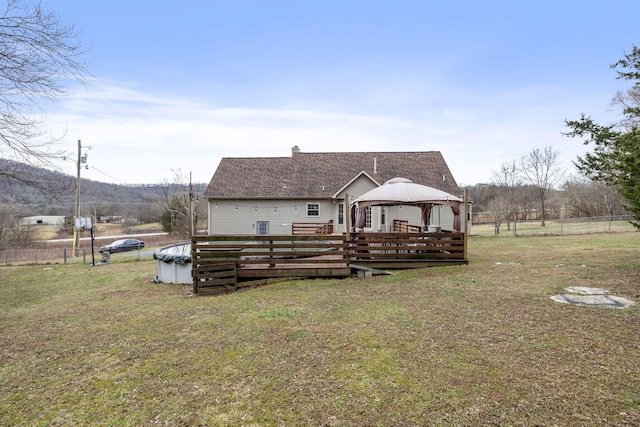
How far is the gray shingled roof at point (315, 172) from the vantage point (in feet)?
73.3

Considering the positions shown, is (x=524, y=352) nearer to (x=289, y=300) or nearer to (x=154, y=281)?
(x=289, y=300)

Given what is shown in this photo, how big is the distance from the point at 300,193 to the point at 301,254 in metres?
12.8

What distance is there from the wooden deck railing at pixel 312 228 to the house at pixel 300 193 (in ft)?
1.73

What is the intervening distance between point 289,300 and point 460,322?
3.44 m

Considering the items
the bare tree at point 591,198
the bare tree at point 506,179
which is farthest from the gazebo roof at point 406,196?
the bare tree at point 591,198

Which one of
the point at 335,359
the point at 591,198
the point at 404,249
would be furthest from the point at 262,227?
the point at 591,198

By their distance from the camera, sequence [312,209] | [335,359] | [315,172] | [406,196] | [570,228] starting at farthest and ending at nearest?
1. [570,228]
2. [315,172]
3. [312,209]
4. [406,196]
5. [335,359]

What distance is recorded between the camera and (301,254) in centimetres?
962

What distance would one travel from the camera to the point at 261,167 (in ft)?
80.0

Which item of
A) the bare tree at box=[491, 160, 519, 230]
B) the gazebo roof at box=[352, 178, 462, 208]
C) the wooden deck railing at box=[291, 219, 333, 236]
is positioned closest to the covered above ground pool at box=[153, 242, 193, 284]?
the gazebo roof at box=[352, 178, 462, 208]

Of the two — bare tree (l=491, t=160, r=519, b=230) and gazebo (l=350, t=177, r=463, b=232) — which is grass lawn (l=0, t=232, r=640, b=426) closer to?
gazebo (l=350, t=177, r=463, b=232)

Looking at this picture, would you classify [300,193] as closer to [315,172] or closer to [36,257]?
[315,172]

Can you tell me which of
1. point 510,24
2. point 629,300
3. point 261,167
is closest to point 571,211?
point 510,24

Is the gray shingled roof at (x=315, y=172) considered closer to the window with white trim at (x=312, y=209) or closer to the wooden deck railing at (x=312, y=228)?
the window with white trim at (x=312, y=209)
